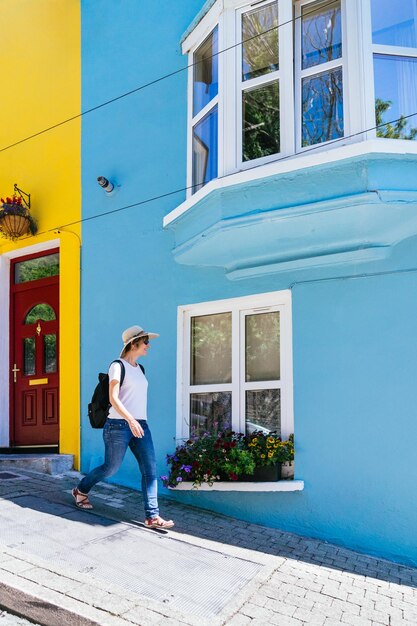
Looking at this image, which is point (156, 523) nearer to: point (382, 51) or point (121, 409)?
point (121, 409)

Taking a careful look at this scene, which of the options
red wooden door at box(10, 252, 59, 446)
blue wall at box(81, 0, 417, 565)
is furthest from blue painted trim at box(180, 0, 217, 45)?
red wooden door at box(10, 252, 59, 446)

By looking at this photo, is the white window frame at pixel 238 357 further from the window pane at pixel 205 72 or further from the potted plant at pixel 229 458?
the window pane at pixel 205 72

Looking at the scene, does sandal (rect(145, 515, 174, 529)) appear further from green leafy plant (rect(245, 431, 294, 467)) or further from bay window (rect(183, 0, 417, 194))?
bay window (rect(183, 0, 417, 194))

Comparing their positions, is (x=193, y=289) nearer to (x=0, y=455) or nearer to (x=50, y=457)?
(x=50, y=457)

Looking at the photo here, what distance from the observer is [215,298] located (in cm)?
628

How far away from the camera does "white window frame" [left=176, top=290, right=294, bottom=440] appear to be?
5.80m

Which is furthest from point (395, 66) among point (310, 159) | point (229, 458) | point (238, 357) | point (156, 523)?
point (156, 523)

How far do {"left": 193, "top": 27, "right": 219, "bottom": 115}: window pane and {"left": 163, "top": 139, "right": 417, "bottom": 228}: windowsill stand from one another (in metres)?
1.36

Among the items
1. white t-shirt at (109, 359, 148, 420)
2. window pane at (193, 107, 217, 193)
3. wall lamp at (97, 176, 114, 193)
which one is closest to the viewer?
white t-shirt at (109, 359, 148, 420)

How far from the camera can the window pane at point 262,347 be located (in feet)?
19.6

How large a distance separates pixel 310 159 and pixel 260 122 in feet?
3.17

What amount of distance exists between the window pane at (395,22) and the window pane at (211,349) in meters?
3.10

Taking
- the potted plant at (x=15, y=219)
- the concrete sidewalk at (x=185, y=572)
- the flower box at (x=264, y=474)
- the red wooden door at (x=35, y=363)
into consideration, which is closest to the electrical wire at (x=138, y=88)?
the potted plant at (x=15, y=219)

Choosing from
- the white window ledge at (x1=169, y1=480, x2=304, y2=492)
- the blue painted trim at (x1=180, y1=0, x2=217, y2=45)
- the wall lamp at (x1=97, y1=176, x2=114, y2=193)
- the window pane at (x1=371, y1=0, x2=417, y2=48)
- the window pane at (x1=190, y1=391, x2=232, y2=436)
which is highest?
the blue painted trim at (x1=180, y1=0, x2=217, y2=45)
